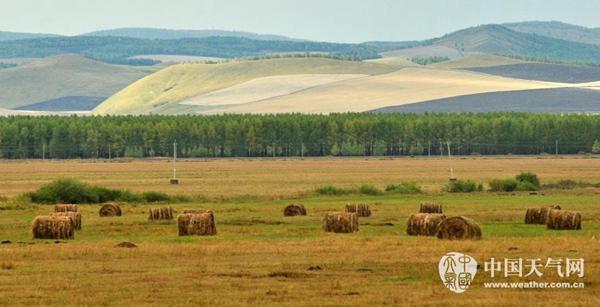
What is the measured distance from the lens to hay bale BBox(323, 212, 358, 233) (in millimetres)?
50906

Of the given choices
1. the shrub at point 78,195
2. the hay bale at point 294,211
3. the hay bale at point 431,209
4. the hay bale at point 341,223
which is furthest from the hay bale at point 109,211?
the hay bale at point 341,223

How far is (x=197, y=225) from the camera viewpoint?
49.6 m

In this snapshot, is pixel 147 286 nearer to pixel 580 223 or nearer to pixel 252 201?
pixel 580 223

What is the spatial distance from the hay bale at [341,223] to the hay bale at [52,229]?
8.69 metres

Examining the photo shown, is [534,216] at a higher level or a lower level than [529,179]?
higher

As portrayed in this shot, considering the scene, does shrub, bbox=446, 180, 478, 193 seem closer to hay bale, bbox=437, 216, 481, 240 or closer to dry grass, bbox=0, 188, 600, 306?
dry grass, bbox=0, 188, 600, 306

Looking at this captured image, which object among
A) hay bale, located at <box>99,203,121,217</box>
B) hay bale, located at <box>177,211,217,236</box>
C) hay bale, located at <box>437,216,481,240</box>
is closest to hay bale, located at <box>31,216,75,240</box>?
hay bale, located at <box>177,211,217,236</box>

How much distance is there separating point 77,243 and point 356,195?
4230 cm

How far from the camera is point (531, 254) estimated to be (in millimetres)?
40719

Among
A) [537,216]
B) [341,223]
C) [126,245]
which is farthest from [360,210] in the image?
[126,245]

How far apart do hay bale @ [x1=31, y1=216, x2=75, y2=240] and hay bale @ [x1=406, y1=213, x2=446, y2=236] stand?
11.0 metres

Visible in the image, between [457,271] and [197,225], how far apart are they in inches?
610

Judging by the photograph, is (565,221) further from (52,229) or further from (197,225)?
(52,229)

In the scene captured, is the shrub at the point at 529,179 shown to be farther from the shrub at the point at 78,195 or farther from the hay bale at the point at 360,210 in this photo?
the hay bale at the point at 360,210
